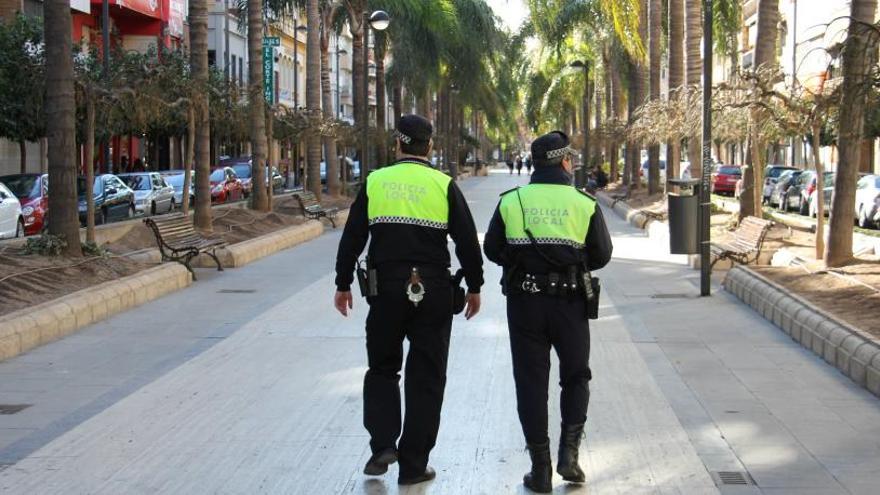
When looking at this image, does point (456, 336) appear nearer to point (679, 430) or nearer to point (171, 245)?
point (679, 430)

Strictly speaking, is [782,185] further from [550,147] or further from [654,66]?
[550,147]

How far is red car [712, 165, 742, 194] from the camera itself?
162ft

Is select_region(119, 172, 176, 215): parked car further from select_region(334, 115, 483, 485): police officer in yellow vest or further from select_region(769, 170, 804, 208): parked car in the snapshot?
select_region(334, 115, 483, 485): police officer in yellow vest

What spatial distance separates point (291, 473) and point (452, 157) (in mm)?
71555

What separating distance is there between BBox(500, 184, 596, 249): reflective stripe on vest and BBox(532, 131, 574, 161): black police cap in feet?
0.53

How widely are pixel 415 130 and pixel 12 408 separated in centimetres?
393

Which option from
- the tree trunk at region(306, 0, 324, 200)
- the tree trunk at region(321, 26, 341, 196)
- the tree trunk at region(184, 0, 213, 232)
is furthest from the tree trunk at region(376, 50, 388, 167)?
the tree trunk at region(184, 0, 213, 232)

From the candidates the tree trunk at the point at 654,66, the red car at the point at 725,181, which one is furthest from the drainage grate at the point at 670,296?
the red car at the point at 725,181

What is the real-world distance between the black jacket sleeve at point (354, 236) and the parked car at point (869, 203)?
2345cm

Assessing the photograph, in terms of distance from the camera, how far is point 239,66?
214 feet

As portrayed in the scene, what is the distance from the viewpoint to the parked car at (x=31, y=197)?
2436cm

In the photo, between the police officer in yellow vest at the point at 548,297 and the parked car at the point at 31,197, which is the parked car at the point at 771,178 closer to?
the parked car at the point at 31,197

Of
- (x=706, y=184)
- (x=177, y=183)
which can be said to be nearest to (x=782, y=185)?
(x=177, y=183)

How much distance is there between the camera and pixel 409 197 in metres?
6.06
